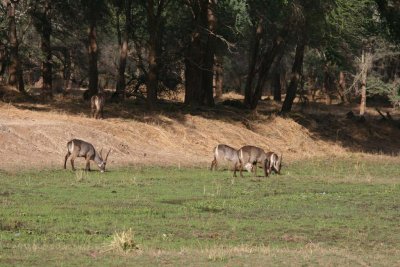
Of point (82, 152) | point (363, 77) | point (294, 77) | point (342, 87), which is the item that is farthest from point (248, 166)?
point (342, 87)

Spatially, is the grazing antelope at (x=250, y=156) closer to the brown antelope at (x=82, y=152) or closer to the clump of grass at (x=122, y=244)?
the brown antelope at (x=82, y=152)

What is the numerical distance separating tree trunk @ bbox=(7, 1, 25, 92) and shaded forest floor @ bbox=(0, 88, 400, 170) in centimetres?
188

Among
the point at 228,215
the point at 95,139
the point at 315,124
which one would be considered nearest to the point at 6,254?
the point at 228,215

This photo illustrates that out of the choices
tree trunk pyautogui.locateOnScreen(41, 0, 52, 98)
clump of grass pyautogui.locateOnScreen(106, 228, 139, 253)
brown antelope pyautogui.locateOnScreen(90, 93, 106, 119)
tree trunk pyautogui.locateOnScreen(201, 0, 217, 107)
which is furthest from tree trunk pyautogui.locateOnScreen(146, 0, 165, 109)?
clump of grass pyautogui.locateOnScreen(106, 228, 139, 253)

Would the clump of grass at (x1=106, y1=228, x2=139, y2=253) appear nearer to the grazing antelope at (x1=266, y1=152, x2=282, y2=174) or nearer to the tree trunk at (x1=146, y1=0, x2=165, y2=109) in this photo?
the grazing antelope at (x1=266, y1=152, x2=282, y2=174)

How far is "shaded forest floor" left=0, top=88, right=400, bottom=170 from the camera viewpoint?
30.2 m

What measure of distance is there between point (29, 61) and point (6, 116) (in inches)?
609

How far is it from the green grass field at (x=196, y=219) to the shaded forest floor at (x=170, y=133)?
307 centimetres

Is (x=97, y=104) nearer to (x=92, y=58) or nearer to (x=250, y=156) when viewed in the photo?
(x=92, y=58)

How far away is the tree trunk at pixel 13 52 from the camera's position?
38.2 meters

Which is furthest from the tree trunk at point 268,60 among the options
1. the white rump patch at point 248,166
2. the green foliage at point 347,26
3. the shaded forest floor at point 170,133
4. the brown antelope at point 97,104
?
the white rump patch at point 248,166

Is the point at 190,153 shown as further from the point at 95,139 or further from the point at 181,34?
the point at 181,34

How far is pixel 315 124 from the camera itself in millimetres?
45406

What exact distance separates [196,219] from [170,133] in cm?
1805
